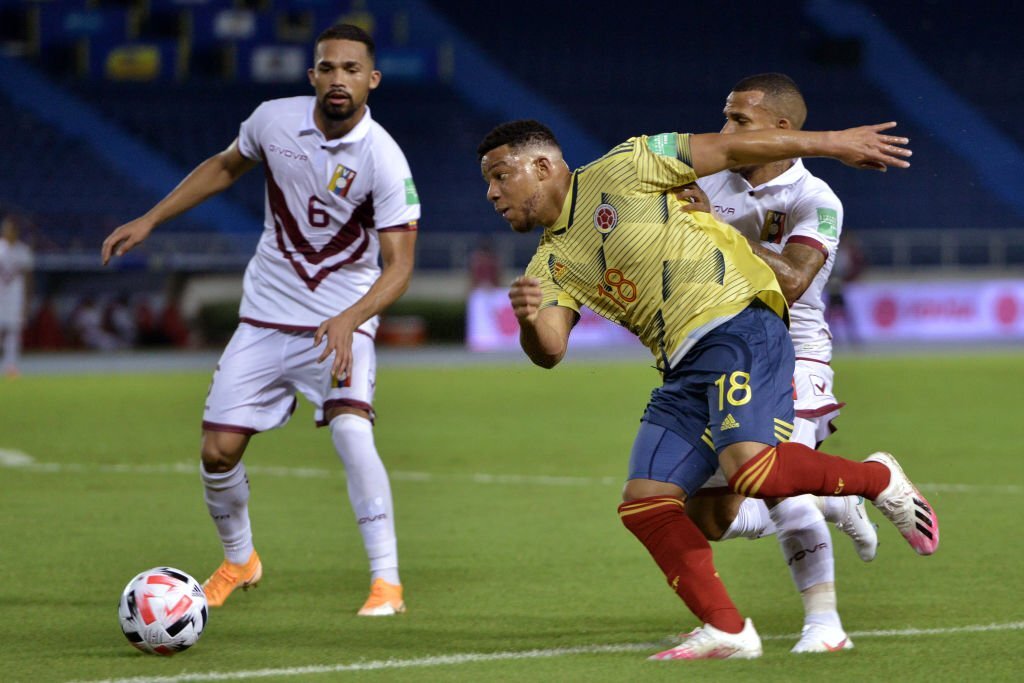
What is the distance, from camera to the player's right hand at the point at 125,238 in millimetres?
6469

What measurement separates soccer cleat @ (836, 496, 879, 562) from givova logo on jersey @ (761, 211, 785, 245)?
3.28 feet

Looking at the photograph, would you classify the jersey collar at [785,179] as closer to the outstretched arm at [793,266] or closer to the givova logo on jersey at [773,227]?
the givova logo on jersey at [773,227]

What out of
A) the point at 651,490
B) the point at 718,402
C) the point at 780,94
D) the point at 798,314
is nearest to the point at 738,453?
the point at 718,402

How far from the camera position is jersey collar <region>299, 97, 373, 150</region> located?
6.60 metres

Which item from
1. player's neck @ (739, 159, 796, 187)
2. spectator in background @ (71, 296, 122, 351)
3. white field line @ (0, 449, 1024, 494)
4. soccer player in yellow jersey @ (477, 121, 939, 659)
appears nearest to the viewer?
soccer player in yellow jersey @ (477, 121, 939, 659)

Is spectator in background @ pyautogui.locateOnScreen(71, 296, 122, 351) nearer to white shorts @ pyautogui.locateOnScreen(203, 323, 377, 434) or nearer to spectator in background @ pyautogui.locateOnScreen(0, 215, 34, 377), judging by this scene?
spectator in background @ pyautogui.locateOnScreen(0, 215, 34, 377)

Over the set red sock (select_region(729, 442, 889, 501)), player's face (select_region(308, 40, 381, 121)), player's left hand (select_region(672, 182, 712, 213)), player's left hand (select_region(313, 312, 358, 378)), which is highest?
player's face (select_region(308, 40, 381, 121))

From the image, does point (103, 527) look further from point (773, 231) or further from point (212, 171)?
point (773, 231)

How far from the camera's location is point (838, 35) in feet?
118

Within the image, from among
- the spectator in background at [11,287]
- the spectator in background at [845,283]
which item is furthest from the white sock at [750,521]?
the spectator in background at [845,283]

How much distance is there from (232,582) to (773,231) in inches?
105

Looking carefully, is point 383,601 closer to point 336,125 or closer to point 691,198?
point 336,125

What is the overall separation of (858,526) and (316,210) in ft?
8.41

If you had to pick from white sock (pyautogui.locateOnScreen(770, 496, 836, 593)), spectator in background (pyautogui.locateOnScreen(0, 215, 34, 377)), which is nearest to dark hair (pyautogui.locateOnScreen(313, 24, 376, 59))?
white sock (pyautogui.locateOnScreen(770, 496, 836, 593))
